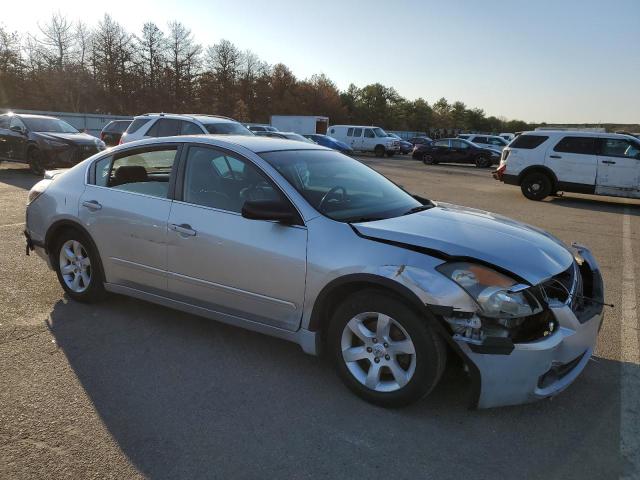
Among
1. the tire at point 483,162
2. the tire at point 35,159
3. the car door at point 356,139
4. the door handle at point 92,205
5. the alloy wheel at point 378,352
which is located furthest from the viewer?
the car door at point 356,139

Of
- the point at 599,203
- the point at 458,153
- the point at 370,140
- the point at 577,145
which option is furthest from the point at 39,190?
the point at 370,140

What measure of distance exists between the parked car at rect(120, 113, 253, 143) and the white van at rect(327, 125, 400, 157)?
77.9 ft

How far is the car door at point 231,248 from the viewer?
331 centimetres

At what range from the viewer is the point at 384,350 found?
3.00 meters

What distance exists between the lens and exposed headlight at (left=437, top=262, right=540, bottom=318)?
2754mm

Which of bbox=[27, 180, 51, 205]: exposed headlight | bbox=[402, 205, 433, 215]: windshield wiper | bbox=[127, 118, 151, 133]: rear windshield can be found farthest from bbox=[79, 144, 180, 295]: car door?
bbox=[127, 118, 151, 133]: rear windshield

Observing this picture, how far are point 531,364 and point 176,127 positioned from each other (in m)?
9.89

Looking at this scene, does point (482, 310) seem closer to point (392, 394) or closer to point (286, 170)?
point (392, 394)

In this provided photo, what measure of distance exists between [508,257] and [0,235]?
6846 mm

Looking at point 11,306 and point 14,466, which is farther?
point 11,306

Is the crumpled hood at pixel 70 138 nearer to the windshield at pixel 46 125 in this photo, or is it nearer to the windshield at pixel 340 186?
the windshield at pixel 46 125

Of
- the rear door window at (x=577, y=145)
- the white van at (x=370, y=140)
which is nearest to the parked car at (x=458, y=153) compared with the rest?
the white van at (x=370, y=140)

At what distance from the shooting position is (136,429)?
2.78 meters

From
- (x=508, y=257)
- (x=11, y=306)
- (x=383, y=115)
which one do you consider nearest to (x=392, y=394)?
(x=508, y=257)
